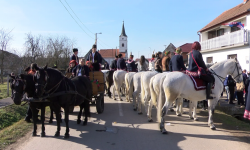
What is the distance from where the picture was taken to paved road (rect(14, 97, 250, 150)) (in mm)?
4734

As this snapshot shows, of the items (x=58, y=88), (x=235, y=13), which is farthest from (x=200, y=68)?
(x=235, y=13)

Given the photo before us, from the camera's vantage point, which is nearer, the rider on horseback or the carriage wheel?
the rider on horseback

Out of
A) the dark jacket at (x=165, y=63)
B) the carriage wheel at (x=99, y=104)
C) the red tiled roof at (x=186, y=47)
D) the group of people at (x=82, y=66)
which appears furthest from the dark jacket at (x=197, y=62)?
the red tiled roof at (x=186, y=47)

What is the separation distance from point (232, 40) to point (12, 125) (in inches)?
834

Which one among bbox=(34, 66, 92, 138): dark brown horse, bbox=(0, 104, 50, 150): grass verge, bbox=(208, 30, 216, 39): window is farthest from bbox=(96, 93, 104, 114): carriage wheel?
bbox=(208, 30, 216, 39): window

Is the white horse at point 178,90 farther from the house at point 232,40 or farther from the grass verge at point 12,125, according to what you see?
the house at point 232,40

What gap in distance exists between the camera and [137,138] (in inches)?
209

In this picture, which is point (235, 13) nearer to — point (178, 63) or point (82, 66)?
point (178, 63)

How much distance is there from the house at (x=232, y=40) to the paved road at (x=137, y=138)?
1170 cm

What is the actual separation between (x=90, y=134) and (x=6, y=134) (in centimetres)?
245

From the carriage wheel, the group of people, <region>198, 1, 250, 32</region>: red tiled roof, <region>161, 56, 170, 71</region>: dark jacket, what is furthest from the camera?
<region>198, 1, 250, 32</region>: red tiled roof

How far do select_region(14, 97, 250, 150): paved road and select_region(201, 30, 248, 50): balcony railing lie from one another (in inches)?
602

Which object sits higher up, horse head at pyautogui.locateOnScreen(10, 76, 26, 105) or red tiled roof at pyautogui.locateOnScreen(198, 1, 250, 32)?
red tiled roof at pyautogui.locateOnScreen(198, 1, 250, 32)

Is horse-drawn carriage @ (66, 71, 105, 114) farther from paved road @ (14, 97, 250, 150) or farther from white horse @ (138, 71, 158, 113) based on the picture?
white horse @ (138, 71, 158, 113)
